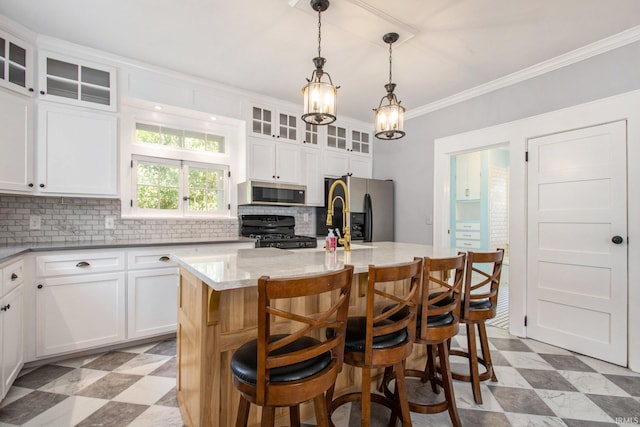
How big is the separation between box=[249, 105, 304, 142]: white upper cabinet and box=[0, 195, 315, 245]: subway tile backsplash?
4.14ft

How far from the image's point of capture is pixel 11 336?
201cm

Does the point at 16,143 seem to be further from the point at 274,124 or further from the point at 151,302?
the point at 274,124

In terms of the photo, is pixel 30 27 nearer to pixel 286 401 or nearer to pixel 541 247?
pixel 286 401

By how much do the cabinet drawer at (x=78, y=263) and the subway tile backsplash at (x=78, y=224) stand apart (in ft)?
1.66

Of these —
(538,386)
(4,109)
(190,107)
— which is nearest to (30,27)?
(4,109)

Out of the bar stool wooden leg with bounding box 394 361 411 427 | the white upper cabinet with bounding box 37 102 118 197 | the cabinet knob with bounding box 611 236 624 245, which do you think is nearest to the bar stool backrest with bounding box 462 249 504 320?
the bar stool wooden leg with bounding box 394 361 411 427

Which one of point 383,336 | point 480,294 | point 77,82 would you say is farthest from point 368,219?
point 77,82

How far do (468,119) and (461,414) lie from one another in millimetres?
3080

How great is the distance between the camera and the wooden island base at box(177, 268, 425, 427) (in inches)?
52.7

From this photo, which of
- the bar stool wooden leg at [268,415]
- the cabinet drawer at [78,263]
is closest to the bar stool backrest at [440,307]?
the bar stool wooden leg at [268,415]

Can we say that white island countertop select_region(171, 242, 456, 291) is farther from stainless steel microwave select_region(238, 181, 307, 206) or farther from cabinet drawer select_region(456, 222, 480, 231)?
cabinet drawer select_region(456, 222, 480, 231)

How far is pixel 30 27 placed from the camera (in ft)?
8.09

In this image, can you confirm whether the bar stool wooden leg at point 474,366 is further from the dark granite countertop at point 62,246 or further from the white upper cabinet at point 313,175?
the white upper cabinet at point 313,175

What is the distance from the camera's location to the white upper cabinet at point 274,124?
3779mm
